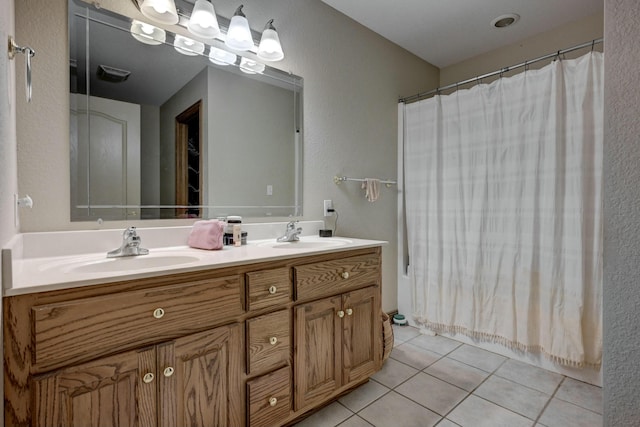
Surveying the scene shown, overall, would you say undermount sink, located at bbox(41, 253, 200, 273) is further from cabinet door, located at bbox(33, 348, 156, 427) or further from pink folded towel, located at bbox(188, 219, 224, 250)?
cabinet door, located at bbox(33, 348, 156, 427)

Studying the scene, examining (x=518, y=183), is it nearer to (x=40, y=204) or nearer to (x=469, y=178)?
(x=469, y=178)

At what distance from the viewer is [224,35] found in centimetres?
169

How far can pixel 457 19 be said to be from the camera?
2301 mm

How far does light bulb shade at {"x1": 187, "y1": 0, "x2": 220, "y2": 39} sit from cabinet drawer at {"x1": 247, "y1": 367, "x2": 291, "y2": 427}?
1.64 m

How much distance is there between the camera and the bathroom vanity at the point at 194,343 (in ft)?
2.65

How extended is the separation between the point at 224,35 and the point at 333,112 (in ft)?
2.80

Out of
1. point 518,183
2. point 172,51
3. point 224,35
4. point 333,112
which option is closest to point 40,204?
point 172,51

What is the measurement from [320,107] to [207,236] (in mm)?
1225

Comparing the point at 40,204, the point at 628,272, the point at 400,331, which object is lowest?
the point at 400,331

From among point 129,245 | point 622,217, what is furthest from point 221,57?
point 622,217

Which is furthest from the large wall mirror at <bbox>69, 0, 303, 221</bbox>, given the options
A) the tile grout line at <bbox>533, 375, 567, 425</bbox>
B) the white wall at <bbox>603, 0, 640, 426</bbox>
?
the tile grout line at <bbox>533, 375, 567, 425</bbox>

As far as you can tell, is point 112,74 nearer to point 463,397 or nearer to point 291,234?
point 291,234

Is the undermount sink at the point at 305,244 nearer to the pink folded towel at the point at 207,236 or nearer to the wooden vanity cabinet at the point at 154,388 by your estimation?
the pink folded towel at the point at 207,236

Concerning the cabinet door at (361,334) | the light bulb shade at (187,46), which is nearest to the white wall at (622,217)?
the cabinet door at (361,334)
